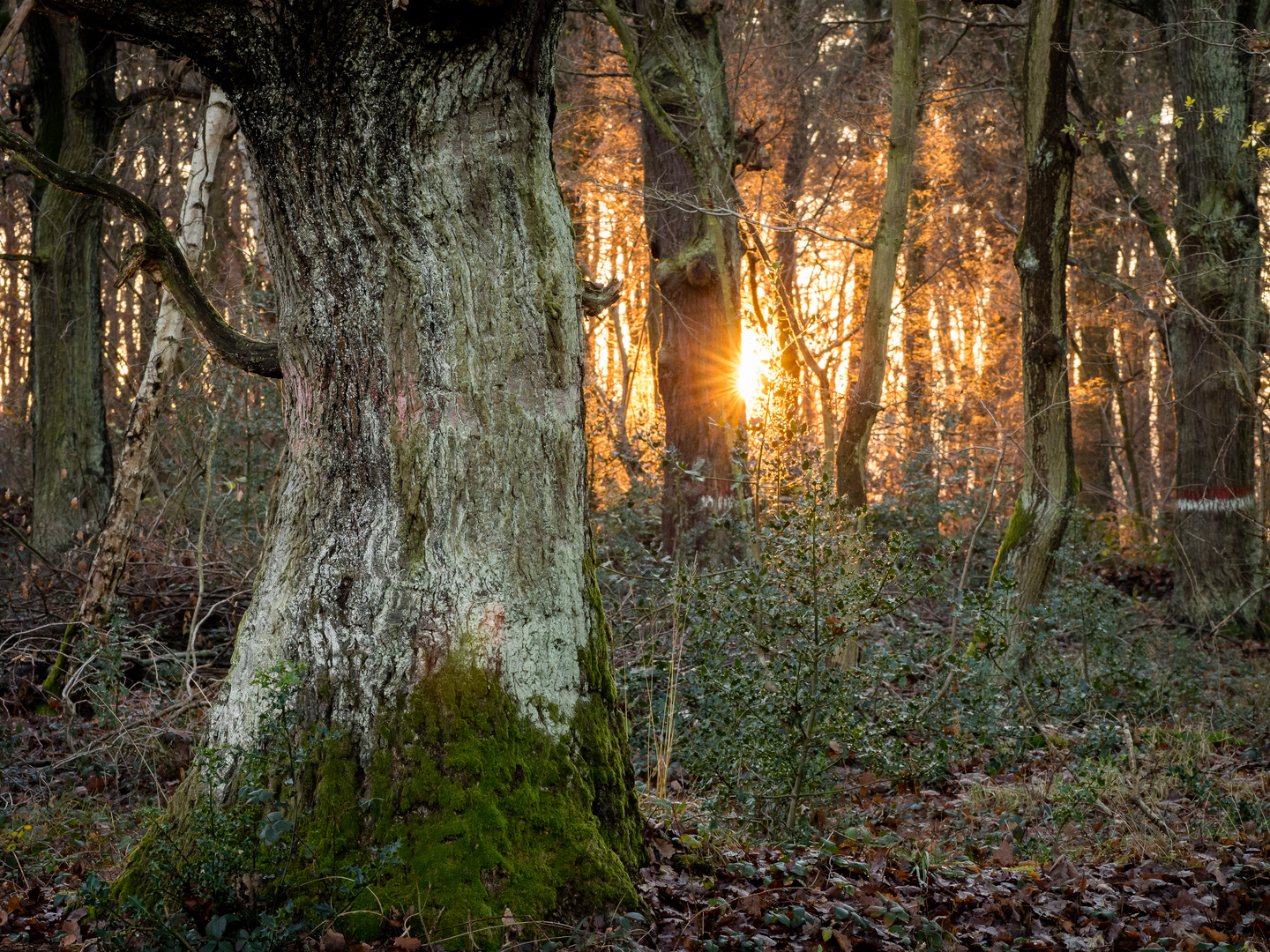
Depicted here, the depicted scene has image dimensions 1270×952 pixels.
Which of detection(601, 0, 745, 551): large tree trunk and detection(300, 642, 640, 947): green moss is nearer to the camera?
detection(300, 642, 640, 947): green moss

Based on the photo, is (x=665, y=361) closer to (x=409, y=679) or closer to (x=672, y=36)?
(x=672, y=36)

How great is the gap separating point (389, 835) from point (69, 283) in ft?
29.3

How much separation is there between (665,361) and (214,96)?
4.50 meters

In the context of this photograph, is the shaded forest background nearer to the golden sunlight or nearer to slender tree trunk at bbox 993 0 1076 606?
the golden sunlight

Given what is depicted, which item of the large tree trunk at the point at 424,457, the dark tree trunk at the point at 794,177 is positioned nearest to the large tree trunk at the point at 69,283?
the large tree trunk at the point at 424,457

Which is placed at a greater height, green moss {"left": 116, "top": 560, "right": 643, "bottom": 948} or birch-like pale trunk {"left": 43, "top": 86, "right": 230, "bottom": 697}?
birch-like pale trunk {"left": 43, "top": 86, "right": 230, "bottom": 697}

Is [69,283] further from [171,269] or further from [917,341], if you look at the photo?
[917,341]

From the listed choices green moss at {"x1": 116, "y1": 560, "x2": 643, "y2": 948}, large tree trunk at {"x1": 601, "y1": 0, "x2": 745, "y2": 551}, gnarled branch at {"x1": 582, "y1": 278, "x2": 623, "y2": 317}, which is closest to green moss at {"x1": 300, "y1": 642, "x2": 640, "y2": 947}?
green moss at {"x1": 116, "y1": 560, "x2": 643, "y2": 948}

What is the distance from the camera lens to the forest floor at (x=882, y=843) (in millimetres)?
3021

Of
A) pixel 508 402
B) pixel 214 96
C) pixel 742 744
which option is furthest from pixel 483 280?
pixel 214 96

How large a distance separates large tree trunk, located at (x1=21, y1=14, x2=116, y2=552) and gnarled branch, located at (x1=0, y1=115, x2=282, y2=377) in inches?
215

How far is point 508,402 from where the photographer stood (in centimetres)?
311

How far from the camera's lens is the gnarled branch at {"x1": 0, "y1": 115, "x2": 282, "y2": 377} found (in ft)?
11.8

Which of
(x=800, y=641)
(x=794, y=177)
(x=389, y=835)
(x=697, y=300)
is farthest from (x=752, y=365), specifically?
(x=794, y=177)
